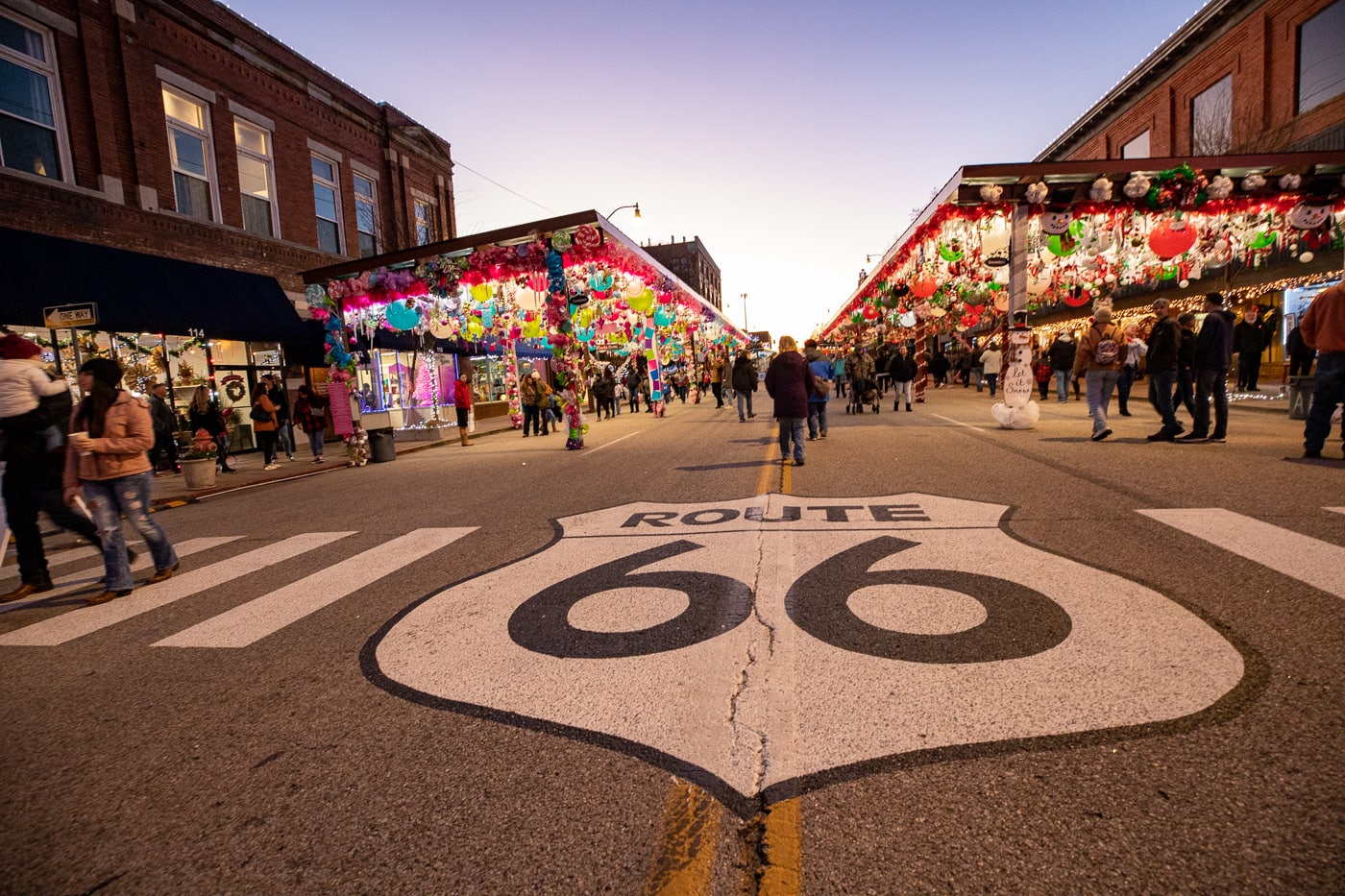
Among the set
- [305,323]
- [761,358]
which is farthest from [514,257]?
[761,358]

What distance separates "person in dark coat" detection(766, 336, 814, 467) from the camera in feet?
32.1

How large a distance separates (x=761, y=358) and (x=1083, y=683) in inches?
3313

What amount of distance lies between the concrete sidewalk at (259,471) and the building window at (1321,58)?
90.3ft

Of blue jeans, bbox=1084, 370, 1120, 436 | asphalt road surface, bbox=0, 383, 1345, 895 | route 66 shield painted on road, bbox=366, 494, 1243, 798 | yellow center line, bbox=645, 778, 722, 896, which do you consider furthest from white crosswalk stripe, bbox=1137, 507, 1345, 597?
blue jeans, bbox=1084, 370, 1120, 436

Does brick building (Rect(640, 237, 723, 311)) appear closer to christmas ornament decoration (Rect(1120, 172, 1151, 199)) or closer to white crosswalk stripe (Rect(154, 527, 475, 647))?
christmas ornament decoration (Rect(1120, 172, 1151, 199))

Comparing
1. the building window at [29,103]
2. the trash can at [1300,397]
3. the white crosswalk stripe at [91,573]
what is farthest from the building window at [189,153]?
the trash can at [1300,397]

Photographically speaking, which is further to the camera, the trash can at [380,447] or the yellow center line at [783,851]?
the trash can at [380,447]

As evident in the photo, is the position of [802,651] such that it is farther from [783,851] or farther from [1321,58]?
[1321,58]

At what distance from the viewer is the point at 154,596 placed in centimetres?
538

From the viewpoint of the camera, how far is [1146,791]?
2.17m

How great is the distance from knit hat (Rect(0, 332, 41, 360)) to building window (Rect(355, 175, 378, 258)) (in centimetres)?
1802

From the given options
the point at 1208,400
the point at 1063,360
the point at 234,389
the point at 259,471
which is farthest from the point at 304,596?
the point at 1063,360

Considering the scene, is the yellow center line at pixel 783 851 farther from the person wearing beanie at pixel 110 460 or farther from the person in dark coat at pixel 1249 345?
the person in dark coat at pixel 1249 345

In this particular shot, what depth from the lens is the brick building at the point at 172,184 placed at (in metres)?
13.2
